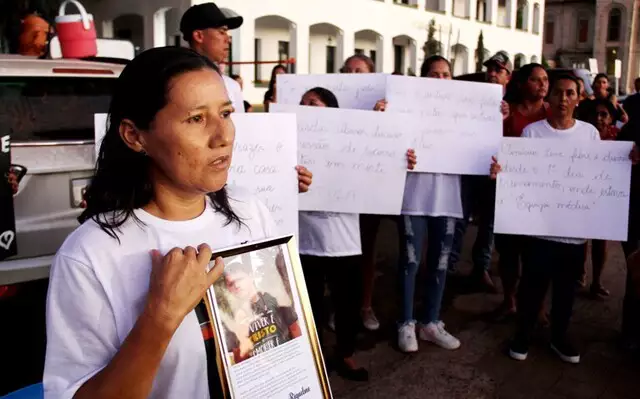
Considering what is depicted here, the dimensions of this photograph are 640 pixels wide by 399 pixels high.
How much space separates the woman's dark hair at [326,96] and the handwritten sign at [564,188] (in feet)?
3.88

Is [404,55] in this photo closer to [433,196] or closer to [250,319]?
[433,196]

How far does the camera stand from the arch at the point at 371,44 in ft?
83.5

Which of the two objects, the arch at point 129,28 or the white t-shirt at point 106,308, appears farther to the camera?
the arch at point 129,28

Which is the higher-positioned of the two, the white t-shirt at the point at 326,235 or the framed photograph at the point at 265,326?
the framed photograph at the point at 265,326

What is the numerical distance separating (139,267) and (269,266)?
0.30m

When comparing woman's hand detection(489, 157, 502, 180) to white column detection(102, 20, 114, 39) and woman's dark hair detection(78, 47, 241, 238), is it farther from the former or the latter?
white column detection(102, 20, 114, 39)

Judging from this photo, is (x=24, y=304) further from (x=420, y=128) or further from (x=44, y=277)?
(x=420, y=128)

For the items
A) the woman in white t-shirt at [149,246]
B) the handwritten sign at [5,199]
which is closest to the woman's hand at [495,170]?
the woman in white t-shirt at [149,246]

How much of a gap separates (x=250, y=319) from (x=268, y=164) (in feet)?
5.81

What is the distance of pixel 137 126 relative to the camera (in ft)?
4.59

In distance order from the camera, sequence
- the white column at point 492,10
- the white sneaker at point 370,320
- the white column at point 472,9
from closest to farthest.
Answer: the white sneaker at point 370,320
the white column at point 472,9
the white column at point 492,10

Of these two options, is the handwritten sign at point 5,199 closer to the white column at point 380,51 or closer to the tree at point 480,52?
the white column at point 380,51

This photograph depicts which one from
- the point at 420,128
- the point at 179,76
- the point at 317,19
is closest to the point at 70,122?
the point at 420,128

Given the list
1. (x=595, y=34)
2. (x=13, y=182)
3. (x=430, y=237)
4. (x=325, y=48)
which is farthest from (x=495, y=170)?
(x=595, y=34)
